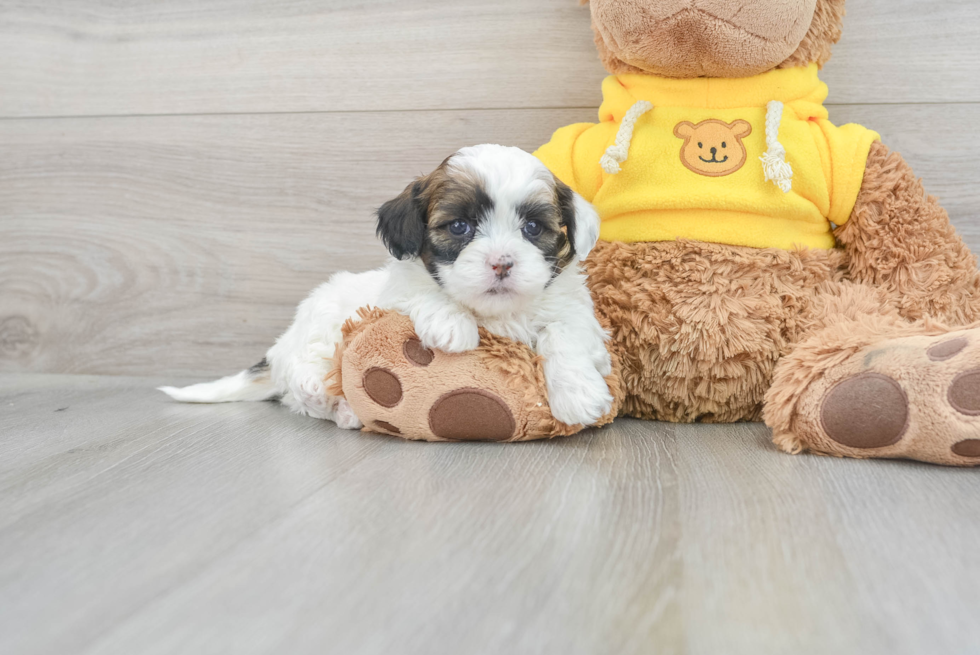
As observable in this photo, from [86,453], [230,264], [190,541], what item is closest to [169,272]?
[230,264]

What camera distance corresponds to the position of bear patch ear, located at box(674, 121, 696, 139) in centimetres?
139

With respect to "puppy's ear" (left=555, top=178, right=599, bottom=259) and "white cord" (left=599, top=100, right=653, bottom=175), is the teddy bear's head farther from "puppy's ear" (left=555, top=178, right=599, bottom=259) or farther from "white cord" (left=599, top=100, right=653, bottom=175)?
"puppy's ear" (left=555, top=178, right=599, bottom=259)

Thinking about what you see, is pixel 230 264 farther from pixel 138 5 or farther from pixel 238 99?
pixel 138 5

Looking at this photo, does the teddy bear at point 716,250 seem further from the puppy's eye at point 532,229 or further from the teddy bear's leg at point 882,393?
the puppy's eye at point 532,229

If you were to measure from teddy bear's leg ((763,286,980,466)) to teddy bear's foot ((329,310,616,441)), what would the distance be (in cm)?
31

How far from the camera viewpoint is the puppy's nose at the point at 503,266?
3.77 ft

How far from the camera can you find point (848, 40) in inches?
65.1

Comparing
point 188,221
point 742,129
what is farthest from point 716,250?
point 188,221

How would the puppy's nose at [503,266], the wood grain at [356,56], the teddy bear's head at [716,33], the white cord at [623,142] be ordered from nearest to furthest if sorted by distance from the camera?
the puppy's nose at [503,266] → the teddy bear's head at [716,33] → the white cord at [623,142] → the wood grain at [356,56]

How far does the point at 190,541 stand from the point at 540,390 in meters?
0.59

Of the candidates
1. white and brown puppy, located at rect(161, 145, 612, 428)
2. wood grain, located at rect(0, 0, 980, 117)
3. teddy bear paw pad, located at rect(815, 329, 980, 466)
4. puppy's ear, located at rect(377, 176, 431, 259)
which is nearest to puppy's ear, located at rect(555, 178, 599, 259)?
white and brown puppy, located at rect(161, 145, 612, 428)

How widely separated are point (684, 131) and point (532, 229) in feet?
1.26

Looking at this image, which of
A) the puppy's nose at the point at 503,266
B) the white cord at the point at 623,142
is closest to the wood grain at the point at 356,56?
Answer: the white cord at the point at 623,142

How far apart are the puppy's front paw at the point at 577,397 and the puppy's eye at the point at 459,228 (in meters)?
0.27
